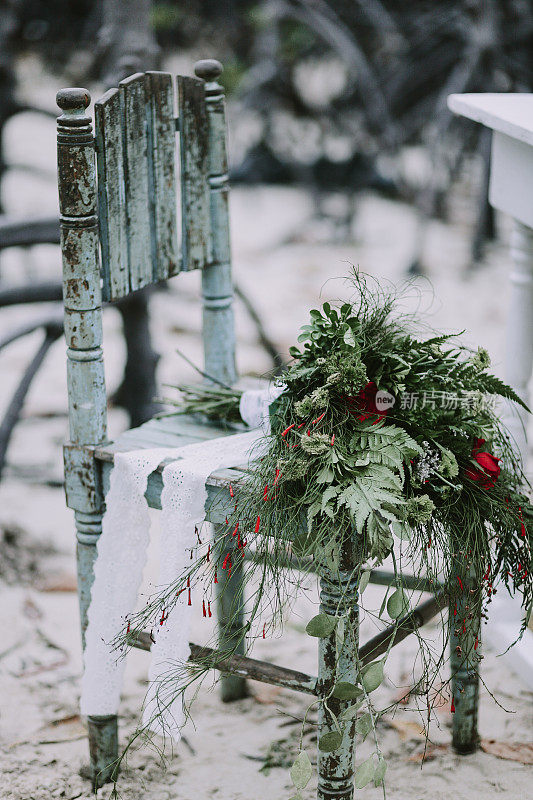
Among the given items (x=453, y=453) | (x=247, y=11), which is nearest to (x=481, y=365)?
(x=453, y=453)

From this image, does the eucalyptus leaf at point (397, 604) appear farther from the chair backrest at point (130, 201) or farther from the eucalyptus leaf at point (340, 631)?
the chair backrest at point (130, 201)

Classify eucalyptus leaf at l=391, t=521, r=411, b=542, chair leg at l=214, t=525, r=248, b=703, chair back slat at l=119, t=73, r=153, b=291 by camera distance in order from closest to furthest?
eucalyptus leaf at l=391, t=521, r=411, b=542, chair back slat at l=119, t=73, r=153, b=291, chair leg at l=214, t=525, r=248, b=703

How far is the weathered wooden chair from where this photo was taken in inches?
58.7

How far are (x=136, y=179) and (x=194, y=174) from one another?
0.64 feet

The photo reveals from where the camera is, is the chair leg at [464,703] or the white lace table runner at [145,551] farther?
the chair leg at [464,703]

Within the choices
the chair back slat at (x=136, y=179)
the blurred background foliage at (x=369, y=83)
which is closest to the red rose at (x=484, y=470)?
the chair back slat at (x=136, y=179)

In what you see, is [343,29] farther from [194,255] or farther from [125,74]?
[194,255]

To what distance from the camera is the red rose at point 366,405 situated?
1394 millimetres

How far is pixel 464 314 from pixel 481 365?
9.32 ft

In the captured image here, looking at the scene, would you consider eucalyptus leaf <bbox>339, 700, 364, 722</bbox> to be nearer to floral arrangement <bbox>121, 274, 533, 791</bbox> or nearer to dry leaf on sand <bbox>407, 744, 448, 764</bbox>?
floral arrangement <bbox>121, 274, 533, 791</bbox>

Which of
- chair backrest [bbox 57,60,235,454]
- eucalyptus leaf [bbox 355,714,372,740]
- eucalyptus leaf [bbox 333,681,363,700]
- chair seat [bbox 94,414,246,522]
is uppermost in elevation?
chair backrest [bbox 57,60,235,454]

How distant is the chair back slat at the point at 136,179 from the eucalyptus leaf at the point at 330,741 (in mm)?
800

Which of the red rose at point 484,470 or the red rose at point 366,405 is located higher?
the red rose at point 366,405

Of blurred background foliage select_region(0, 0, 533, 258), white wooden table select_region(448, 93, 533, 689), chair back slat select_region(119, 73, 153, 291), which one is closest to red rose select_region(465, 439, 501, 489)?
white wooden table select_region(448, 93, 533, 689)
